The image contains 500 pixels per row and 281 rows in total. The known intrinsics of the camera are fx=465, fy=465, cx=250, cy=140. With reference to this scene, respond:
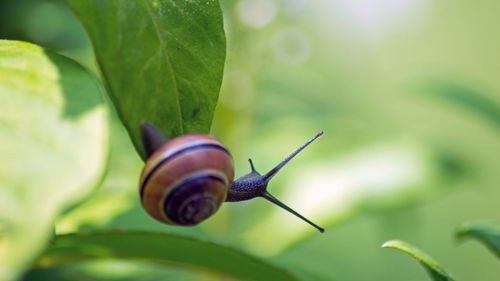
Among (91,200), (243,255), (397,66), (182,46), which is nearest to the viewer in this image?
(182,46)

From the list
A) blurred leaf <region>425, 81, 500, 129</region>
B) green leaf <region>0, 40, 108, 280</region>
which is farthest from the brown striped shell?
blurred leaf <region>425, 81, 500, 129</region>

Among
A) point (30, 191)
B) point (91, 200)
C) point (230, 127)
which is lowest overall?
point (30, 191)

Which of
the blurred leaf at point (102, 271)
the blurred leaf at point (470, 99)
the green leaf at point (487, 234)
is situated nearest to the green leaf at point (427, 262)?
the green leaf at point (487, 234)

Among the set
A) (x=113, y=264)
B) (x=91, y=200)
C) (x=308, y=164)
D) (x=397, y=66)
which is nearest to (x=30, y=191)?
(x=91, y=200)

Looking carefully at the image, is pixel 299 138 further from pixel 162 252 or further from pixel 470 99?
pixel 162 252

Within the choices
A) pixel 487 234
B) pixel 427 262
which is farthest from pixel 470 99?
pixel 427 262

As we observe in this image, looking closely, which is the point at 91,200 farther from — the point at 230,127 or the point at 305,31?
the point at 305,31

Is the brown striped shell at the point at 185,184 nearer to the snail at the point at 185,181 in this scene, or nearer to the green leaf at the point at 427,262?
the snail at the point at 185,181
